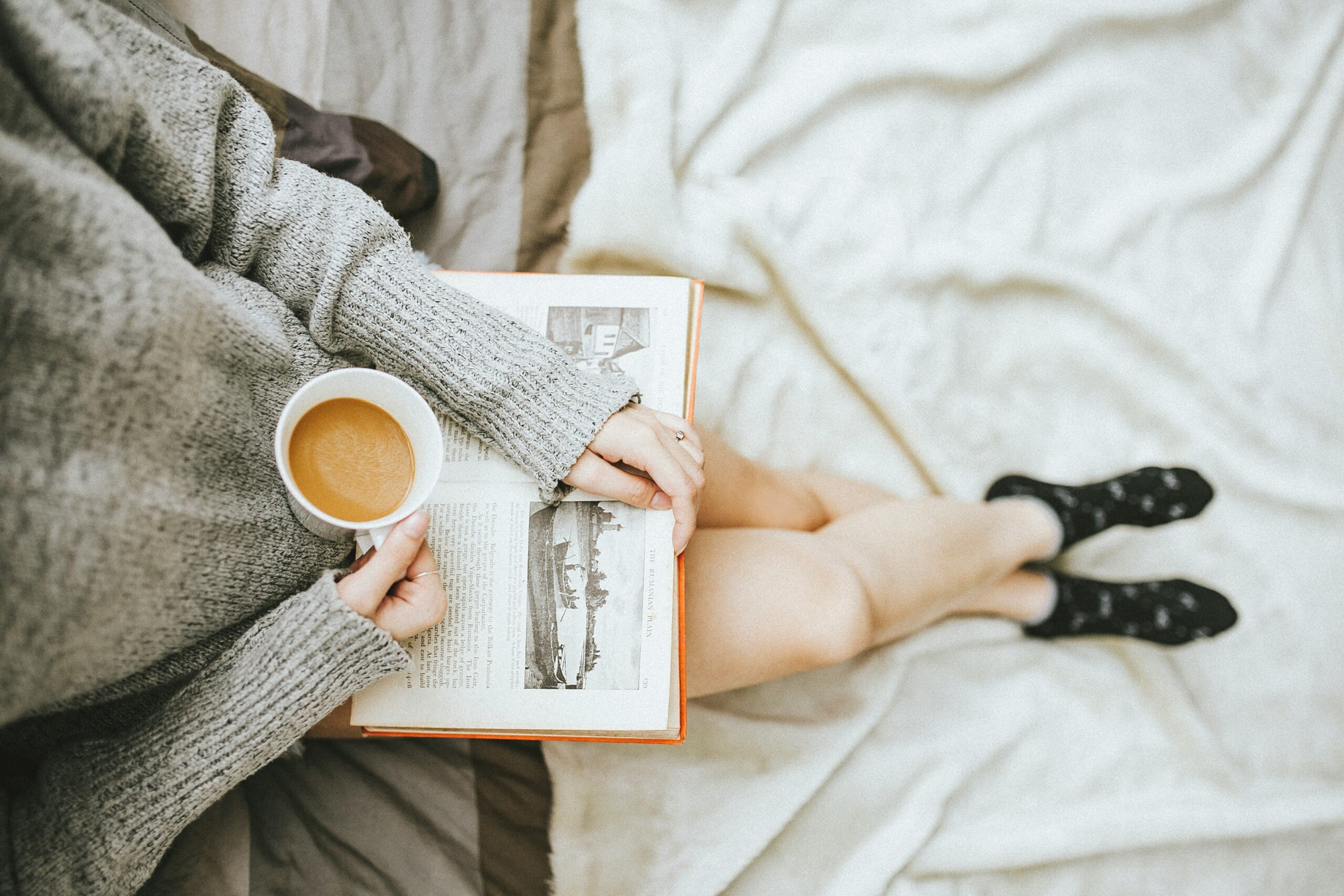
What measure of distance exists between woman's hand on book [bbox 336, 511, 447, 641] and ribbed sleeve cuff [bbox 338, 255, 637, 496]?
0.34 feet

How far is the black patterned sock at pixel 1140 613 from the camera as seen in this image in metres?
0.92

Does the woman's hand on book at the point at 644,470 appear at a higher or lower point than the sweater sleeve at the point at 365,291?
lower

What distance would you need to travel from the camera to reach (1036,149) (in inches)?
40.4

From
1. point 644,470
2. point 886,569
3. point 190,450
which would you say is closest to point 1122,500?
point 886,569

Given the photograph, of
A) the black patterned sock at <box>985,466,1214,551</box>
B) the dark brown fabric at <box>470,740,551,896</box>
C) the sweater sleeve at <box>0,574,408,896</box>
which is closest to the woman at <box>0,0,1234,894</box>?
the sweater sleeve at <box>0,574,408,896</box>

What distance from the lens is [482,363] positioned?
0.59 meters

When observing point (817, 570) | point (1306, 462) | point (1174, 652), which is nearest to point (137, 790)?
point (817, 570)

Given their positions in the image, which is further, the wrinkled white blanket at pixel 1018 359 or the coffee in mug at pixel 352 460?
the wrinkled white blanket at pixel 1018 359

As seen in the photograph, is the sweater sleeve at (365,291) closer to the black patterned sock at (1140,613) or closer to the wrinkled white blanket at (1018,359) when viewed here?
the wrinkled white blanket at (1018,359)

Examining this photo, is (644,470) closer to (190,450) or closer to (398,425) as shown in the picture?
(398,425)

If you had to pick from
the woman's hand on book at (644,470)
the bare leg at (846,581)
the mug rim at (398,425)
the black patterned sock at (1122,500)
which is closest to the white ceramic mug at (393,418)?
the mug rim at (398,425)

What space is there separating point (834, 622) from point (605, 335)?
324mm

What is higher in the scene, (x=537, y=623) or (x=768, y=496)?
(x=768, y=496)

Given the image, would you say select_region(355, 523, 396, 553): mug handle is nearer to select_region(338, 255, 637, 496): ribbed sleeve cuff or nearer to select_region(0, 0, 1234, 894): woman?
select_region(0, 0, 1234, 894): woman
